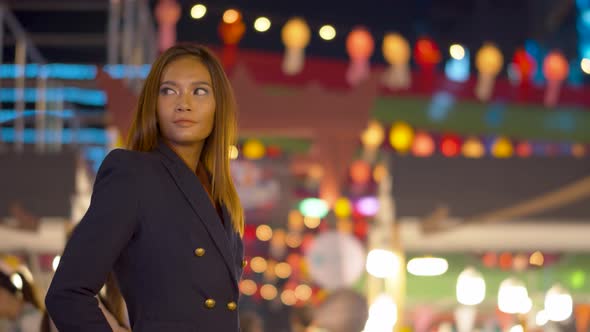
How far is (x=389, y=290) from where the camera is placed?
7762 millimetres

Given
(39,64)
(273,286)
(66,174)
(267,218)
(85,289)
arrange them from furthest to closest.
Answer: (273,286) → (267,218) → (39,64) → (66,174) → (85,289)

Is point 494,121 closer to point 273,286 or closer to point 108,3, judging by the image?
point 108,3

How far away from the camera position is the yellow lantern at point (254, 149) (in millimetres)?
7619

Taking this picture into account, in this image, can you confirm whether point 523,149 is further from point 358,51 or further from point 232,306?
point 232,306

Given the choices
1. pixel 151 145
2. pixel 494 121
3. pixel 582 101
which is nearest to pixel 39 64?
pixel 494 121

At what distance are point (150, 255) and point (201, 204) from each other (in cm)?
10

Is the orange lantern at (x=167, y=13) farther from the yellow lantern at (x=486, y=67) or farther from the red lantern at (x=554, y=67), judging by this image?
the red lantern at (x=554, y=67)

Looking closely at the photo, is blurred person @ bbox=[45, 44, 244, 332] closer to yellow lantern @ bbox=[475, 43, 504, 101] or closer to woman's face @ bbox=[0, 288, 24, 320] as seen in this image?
woman's face @ bbox=[0, 288, 24, 320]

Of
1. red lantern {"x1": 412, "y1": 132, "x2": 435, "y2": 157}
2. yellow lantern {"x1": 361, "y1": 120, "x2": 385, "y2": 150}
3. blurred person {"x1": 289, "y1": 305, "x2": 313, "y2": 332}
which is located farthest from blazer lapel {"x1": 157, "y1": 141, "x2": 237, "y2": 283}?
red lantern {"x1": 412, "y1": 132, "x2": 435, "y2": 157}

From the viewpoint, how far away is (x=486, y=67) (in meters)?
7.66

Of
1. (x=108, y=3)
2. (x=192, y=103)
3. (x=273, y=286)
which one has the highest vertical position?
(x=108, y=3)

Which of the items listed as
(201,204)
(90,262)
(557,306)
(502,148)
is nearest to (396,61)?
(502,148)

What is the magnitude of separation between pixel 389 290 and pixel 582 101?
73.7 inches

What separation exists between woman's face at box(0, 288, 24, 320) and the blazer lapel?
0.83 meters
